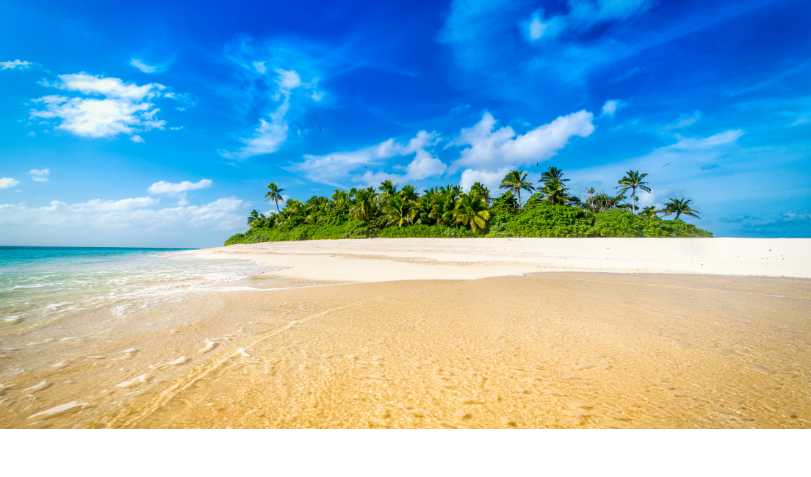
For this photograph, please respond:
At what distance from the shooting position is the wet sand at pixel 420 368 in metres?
1.51

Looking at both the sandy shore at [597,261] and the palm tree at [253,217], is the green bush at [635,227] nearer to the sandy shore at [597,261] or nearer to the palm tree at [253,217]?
the sandy shore at [597,261]

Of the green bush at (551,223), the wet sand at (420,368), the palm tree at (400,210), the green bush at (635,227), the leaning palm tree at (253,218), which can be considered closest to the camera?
the wet sand at (420,368)

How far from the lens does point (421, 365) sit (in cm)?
215

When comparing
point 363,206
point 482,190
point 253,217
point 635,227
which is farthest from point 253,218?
point 635,227

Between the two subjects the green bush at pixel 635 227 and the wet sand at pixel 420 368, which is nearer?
the wet sand at pixel 420 368

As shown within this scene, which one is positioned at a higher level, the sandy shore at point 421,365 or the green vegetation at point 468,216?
the green vegetation at point 468,216

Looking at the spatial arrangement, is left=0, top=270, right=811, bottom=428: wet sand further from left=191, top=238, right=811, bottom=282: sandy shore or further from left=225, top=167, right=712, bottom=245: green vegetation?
left=225, top=167, right=712, bottom=245: green vegetation

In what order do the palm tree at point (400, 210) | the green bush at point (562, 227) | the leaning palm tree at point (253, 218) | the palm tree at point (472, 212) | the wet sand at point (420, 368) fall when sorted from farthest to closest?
1. the leaning palm tree at point (253, 218)
2. the palm tree at point (400, 210)
3. the palm tree at point (472, 212)
4. the green bush at point (562, 227)
5. the wet sand at point (420, 368)

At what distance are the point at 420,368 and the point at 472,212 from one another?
28.8 meters

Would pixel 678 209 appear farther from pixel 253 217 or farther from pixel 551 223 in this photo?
pixel 253 217

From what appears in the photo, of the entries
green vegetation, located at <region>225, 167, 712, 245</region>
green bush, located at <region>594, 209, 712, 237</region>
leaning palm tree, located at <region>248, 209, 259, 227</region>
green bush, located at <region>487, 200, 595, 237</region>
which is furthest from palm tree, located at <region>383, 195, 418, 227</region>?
leaning palm tree, located at <region>248, 209, 259, 227</region>

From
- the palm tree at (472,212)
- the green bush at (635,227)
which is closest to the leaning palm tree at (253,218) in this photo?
the palm tree at (472,212)
